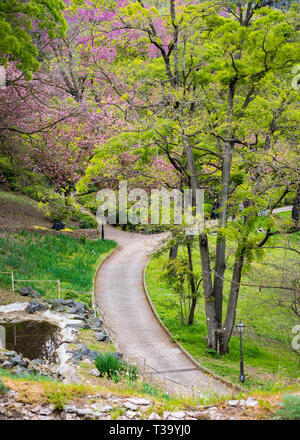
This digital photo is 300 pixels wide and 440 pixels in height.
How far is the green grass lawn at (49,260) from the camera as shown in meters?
16.8

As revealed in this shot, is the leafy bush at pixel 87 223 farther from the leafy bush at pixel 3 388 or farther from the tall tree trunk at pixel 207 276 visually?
the leafy bush at pixel 3 388

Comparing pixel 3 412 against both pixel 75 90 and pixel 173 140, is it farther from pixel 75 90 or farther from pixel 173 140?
pixel 75 90

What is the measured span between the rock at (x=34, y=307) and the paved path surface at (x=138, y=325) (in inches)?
91.5

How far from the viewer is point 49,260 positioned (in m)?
18.6

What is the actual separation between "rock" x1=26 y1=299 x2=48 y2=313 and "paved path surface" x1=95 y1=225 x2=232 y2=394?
2323mm

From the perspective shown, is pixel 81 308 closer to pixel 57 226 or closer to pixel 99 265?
pixel 99 265

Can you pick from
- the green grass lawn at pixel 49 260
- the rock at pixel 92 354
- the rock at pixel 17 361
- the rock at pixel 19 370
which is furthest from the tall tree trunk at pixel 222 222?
the rock at pixel 19 370

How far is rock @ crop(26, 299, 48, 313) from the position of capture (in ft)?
47.2

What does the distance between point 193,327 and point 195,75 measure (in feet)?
28.4

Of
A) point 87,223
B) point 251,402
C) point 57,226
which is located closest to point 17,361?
point 251,402

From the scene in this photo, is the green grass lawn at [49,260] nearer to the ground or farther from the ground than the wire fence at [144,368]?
farther from the ground

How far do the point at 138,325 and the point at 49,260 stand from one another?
5.27 meters

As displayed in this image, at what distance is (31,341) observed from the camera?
12.3m

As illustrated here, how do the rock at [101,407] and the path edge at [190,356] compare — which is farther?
the path edge at [190,356]
